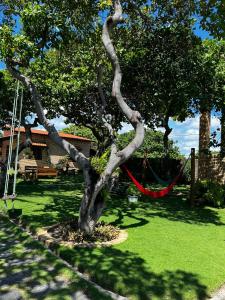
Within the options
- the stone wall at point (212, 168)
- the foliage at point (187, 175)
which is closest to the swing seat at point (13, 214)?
the stone wall at point (212, 168)

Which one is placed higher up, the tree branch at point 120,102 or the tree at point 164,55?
the tree at point 164,55

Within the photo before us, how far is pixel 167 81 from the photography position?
535 inches

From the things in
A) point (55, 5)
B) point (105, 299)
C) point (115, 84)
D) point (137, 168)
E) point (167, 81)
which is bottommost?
point (105, 299)

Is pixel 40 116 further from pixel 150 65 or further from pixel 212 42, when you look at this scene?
pixel 212 42

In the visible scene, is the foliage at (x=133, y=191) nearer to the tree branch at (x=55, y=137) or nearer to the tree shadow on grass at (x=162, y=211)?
the tree shadow on grass at (x=162, y=211)

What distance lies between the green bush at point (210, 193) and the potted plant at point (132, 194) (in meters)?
2.41

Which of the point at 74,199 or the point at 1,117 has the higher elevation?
the point at 1,117

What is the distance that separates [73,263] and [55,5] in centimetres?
678

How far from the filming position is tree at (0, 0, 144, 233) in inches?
302

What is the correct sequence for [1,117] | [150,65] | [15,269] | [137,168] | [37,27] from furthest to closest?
[137,168]
[1,117]
[150,65]
[37,27]
[15,269]

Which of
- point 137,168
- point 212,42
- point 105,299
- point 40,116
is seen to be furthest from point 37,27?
point 137,168

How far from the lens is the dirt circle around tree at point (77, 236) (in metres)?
7.15

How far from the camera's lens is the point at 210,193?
13.4 meters

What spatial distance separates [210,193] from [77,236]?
756 cm
